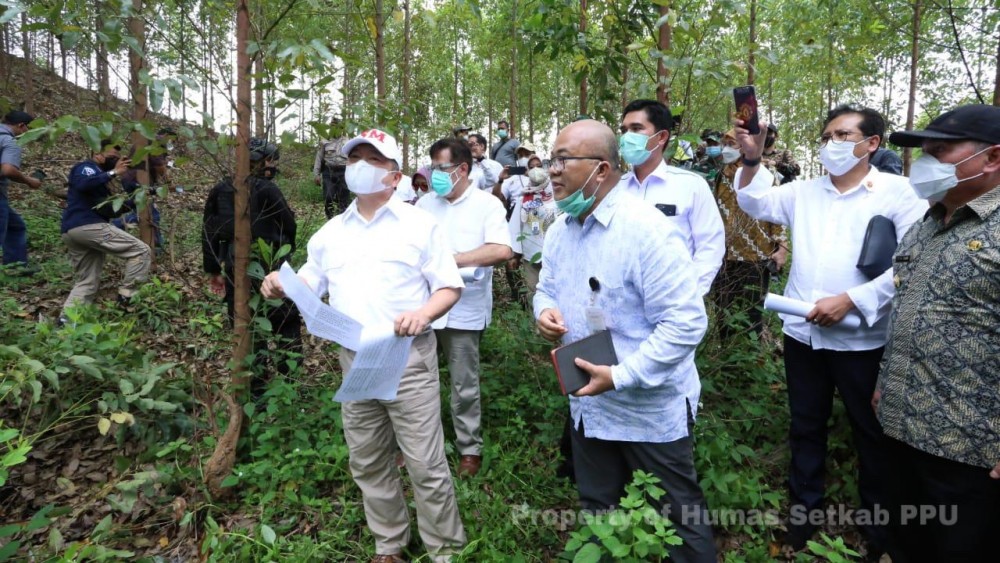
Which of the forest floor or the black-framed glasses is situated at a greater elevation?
the black-framed glasses

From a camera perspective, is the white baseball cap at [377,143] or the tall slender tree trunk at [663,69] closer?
the white baseball cap at [377,143]

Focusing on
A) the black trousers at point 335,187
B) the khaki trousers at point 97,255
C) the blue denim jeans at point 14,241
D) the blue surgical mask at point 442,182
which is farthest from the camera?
the black trousers at point 335,187

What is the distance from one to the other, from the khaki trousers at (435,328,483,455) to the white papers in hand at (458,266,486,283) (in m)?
0.36

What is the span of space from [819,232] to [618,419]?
61.1 inches

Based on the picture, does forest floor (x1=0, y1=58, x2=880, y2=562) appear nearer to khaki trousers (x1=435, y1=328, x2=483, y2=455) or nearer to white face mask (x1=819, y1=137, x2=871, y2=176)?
khaki trousers (x1=435, y1=328, x2=483, y2=455)

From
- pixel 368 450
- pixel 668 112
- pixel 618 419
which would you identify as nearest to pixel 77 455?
pixel 368 450

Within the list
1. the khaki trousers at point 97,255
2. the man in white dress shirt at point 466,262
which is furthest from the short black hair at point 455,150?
the khaki trousers at point 97,255

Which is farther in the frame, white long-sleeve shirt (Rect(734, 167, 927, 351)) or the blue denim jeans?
the blue denim jeans

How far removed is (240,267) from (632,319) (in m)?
2.25

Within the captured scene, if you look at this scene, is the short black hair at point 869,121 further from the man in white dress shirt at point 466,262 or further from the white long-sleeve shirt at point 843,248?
the man in white dress shirt at point 466,262

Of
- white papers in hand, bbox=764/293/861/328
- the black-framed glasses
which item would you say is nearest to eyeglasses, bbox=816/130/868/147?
the black-framed glasses

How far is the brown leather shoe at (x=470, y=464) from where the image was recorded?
3.54m

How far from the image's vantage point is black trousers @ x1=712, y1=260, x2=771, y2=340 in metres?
4.08

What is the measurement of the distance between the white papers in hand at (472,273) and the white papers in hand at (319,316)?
1.21 meters
